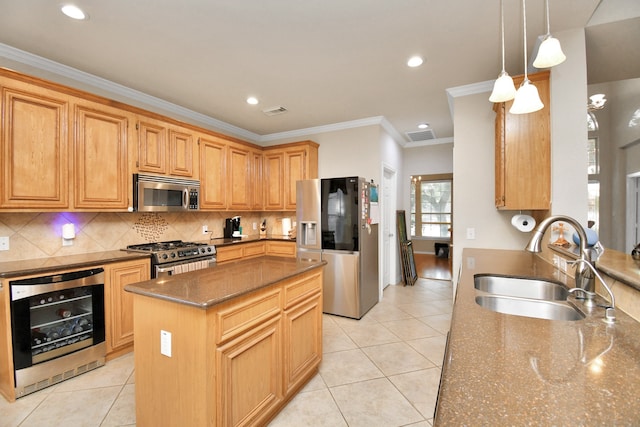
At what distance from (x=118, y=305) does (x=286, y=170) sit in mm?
2844

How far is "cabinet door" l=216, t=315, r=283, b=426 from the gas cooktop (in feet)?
5.69

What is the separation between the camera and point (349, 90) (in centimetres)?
328

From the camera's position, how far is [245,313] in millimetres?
1616

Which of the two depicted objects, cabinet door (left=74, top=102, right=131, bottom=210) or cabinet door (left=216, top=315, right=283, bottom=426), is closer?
cabinet door (left=216, top=315, right=283, bottom=426)

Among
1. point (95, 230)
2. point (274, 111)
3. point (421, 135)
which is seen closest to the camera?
point (95, 230)

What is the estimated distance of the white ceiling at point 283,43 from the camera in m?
1.97

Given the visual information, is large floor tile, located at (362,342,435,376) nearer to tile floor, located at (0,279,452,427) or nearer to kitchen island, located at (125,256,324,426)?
tile floor, located at (0,279,452,427)

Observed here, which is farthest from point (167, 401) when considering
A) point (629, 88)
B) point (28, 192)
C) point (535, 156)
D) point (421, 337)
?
point (629, 88)

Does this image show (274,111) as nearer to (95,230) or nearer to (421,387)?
(95,230)

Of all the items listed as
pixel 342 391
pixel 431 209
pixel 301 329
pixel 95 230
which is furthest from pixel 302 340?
pixel 431 209

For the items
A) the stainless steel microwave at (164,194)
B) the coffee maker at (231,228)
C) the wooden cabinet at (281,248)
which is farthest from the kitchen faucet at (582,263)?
the coffee maker at (231,228)

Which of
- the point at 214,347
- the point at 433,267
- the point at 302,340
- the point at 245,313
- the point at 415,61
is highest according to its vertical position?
the point at 415,61

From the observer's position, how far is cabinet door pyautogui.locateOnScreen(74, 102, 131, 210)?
2.64 metres

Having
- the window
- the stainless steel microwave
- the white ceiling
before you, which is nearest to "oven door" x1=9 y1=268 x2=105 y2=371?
the stainless steel microwave
